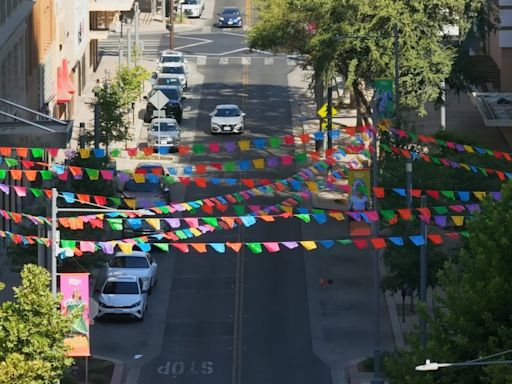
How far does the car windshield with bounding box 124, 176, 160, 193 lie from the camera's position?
6494cm

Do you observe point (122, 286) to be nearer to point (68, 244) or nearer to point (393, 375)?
point (68, 244)

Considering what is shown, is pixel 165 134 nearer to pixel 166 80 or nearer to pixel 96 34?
pixel 166 80

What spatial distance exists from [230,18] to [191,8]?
4.34m

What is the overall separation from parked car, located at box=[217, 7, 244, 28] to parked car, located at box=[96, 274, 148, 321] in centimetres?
6296

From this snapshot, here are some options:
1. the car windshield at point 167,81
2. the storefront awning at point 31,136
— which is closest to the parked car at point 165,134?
the car windshield at point 167,81

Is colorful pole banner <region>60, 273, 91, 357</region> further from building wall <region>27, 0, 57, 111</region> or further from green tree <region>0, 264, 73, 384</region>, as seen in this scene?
building wall <region>27, 0, 57, 111</region>

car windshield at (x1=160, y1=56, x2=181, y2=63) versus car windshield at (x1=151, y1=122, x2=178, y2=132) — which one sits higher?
car windshield at (x1=160, y1=56, x2=181, y2=63)

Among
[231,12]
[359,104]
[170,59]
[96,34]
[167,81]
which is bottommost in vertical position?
[167,81]

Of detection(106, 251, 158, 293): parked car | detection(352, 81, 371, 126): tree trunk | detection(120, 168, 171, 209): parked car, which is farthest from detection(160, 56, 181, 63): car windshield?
detection(106, 251, 158, 293): parked car

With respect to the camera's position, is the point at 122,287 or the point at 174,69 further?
the point at 174,69

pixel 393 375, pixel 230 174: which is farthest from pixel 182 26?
pixel 393 375

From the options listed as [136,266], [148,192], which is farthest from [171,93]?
[136,266]

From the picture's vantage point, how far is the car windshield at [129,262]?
182 feet

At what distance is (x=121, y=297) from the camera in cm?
5225
